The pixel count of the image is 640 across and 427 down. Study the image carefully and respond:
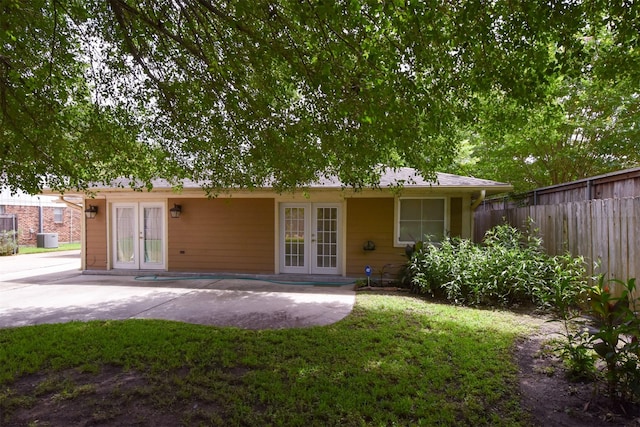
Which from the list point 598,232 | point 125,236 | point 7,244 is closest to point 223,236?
point 125,236

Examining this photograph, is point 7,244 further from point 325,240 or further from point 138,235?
point 325,240

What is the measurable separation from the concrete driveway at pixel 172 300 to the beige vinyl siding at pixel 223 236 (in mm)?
597

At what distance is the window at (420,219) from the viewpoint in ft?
28.3

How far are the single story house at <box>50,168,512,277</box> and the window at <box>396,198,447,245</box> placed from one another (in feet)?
0.07

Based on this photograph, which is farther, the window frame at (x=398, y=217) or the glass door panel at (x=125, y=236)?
the glass door panel at (x=125, y=236)

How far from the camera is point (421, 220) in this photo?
869cm

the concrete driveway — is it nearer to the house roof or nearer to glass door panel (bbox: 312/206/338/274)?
glass door panel (bbox: 312/206/338/274)

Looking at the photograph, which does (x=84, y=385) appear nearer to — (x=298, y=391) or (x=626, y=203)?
(x=298, y=391)

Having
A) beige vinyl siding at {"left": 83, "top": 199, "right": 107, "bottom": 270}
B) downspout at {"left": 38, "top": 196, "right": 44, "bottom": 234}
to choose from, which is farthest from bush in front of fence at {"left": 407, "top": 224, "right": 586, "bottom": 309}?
downspout at {"left": 38, "top": 196, "right": 44, "bottom": 234}

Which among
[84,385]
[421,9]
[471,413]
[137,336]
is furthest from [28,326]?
[421,9]

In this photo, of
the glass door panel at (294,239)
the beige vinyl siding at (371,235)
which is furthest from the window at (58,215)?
the beige vinyl siding at (371,235)

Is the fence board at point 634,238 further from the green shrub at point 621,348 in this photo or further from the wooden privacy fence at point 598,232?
the green shrub at point 621,348

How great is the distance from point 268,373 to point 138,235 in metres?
7.94

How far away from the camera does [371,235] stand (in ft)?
29.0
